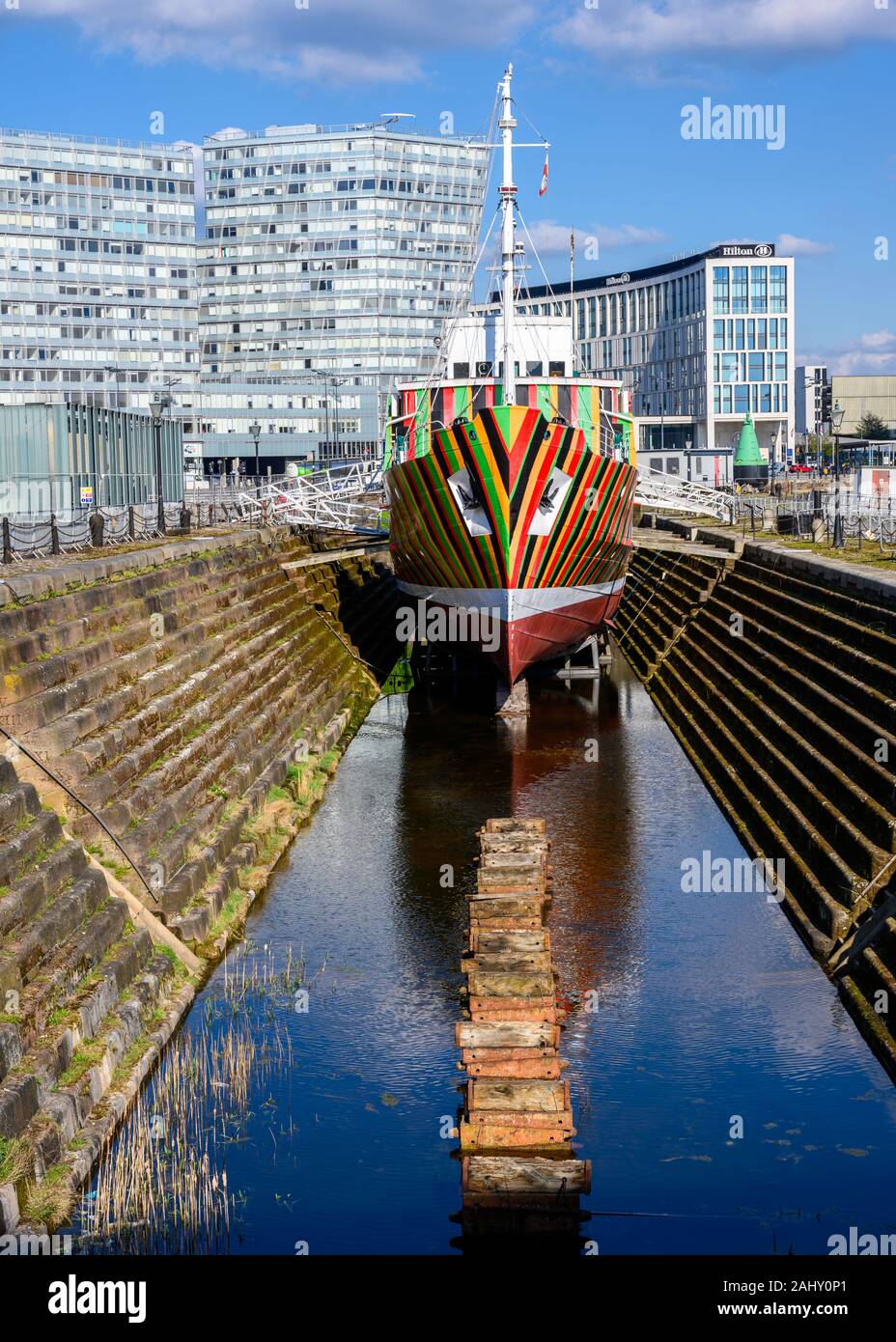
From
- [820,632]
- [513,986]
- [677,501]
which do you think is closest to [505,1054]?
[513,986]

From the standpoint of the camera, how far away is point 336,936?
1938 centimetres

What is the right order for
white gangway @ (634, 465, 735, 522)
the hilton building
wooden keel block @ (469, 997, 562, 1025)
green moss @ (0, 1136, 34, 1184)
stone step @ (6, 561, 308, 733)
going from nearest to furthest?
1. green moss @ (0, 1136, 34, 1184)
2. wooden keel block @ (469, 997, 562, 1025)
3. stone step @ (6, 561, 308, 733)
4. white gangway @ (634, 465, 735, 522)
5. the hilton building

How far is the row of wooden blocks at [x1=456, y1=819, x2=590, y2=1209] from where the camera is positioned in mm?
12070

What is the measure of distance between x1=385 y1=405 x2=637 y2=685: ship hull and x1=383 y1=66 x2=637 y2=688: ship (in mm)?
33

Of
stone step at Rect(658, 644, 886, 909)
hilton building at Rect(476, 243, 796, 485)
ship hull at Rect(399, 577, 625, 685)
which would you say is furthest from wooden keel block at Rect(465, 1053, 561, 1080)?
hilton building at Rect(476, 243, 796, 485)

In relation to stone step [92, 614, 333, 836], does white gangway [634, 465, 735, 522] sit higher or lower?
higher

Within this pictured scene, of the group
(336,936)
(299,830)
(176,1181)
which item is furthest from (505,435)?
(176,1181)

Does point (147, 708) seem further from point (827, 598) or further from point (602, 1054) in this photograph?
point (827, 598)

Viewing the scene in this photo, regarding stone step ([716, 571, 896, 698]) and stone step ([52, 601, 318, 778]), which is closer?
stone step ([52, 601, 318, 778])

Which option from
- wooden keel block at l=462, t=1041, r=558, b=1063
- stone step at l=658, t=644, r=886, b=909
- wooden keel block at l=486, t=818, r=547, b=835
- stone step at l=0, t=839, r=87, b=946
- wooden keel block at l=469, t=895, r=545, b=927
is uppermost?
stone step at l=0, t=839, r=87, b=946

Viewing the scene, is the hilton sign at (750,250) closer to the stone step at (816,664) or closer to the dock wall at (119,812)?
the stone step at (816,664)

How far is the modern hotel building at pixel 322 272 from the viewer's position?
140625mm

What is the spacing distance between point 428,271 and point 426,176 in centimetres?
894

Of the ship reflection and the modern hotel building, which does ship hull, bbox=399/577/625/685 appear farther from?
the modern hotel building
